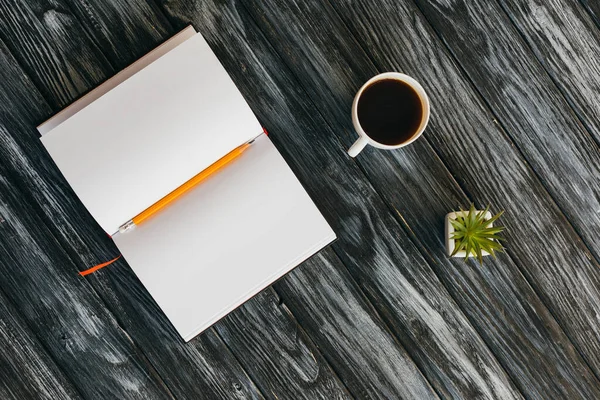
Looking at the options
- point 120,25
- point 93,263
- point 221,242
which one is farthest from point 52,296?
point 120,25

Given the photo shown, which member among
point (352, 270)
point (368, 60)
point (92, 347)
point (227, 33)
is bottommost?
point (352, 270)

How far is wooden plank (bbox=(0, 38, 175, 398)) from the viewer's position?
0.64 metres

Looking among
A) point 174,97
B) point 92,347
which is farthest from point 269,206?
point 92,347

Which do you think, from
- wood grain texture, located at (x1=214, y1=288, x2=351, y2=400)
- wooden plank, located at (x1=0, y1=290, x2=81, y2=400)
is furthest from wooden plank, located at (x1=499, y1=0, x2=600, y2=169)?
wooden plank, located at (x1=0, y1=290, x2=81, y2=400)

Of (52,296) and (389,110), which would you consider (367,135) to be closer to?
(389,110)

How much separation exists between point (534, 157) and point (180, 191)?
0.51m

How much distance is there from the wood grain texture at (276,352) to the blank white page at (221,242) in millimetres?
95

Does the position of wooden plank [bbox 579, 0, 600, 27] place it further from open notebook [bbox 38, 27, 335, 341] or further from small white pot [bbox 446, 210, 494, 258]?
open notebook [bbox 38, 27, 335, 341]

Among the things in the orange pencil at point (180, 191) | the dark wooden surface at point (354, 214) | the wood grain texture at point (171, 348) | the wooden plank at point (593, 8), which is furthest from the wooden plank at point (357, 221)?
the wooden plank at point (593, 8)

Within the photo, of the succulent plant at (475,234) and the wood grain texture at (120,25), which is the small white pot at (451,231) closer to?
the succulent plant at (475,234)

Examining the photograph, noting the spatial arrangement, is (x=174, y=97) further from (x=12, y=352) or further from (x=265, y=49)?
(x=12, y=352)

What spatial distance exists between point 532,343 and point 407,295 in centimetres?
20

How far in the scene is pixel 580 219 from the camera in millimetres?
676

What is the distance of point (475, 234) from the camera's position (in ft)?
2.03
